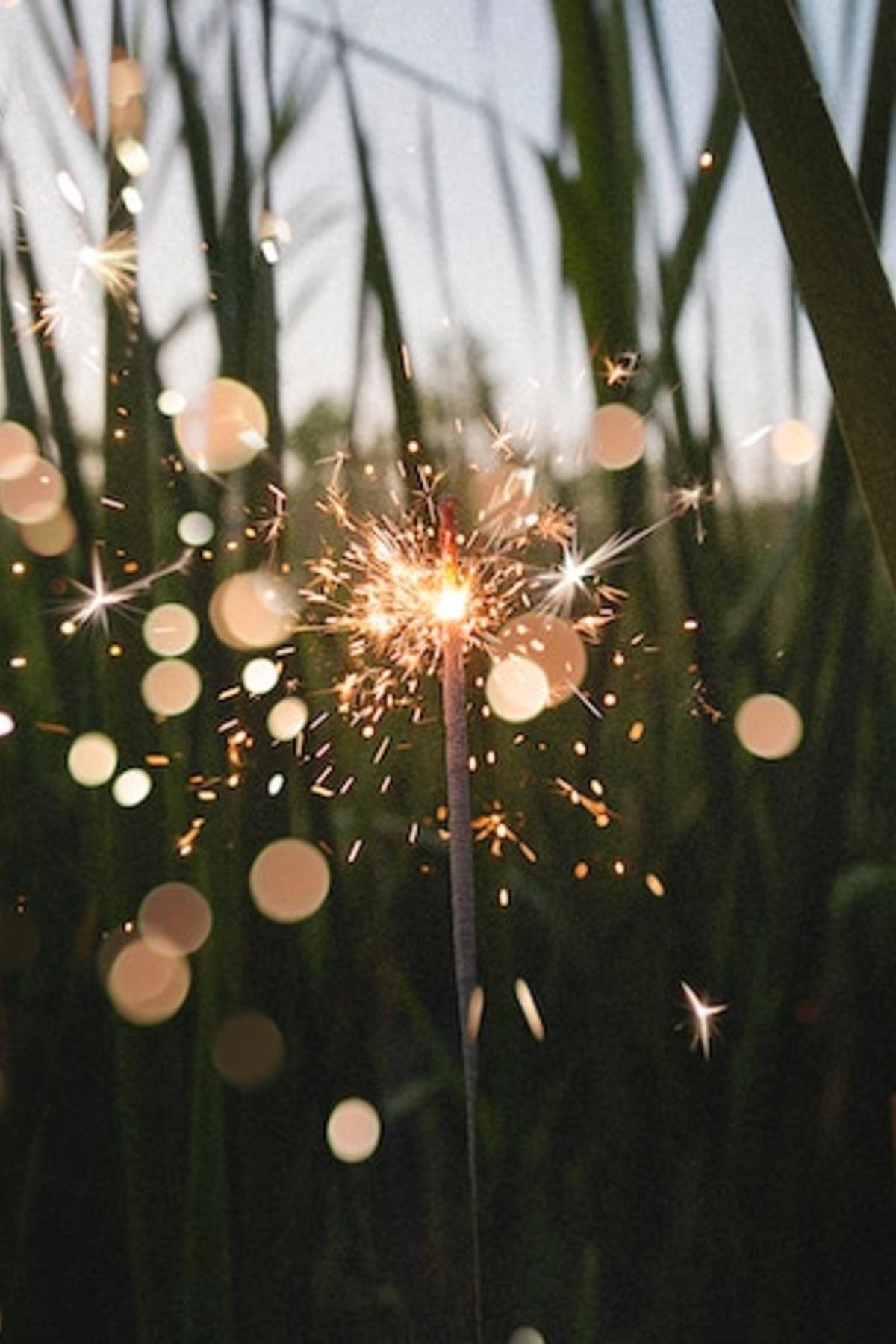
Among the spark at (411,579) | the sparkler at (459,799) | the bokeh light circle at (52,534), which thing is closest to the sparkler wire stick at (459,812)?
the sparkler at (459,799)

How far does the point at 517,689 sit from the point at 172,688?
0.16m

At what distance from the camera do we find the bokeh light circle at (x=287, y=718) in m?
0.74

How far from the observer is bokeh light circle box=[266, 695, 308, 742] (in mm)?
741

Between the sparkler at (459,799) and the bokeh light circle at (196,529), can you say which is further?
the bokeh light circle at (196,529)

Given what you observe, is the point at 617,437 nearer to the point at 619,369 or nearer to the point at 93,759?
the point at 619,369

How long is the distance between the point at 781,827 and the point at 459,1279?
263 millimetres

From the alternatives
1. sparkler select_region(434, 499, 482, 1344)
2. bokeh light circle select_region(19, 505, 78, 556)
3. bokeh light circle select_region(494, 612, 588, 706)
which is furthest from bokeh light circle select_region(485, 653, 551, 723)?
bokeh light circle select_region(19, 505, 78, 556)

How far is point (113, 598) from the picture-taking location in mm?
733

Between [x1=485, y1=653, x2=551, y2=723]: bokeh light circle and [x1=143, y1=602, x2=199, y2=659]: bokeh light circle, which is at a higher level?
[x1=143, y1=602, x2=199, y2=659]: bokeh light circle

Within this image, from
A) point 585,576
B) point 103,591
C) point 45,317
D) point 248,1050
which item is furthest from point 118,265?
point 248,1050

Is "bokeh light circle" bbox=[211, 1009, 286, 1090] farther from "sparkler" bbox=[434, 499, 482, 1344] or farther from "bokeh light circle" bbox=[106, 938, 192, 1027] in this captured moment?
"sparkler" bbox=[434, 499, 482, 1344]

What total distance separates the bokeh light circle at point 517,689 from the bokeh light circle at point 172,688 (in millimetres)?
138

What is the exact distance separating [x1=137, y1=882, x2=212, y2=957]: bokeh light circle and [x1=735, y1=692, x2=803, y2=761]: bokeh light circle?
0.87ft

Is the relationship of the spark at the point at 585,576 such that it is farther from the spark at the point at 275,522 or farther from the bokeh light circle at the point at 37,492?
the bokeh light circle at the point at 37,492
